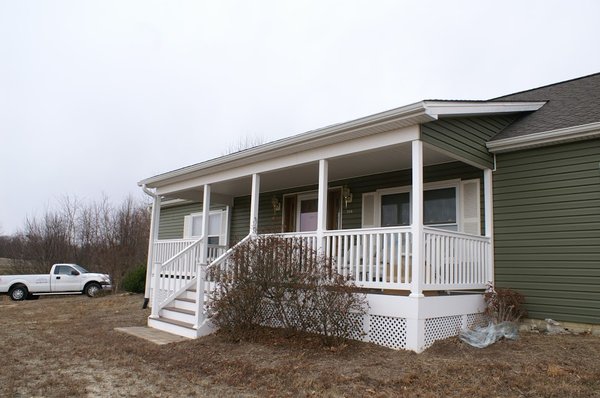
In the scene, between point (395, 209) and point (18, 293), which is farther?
point (18, 293)

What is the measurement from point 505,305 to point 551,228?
4.68ft

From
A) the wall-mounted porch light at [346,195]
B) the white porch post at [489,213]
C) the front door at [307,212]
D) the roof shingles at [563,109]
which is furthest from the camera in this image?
the front door at [307,212]

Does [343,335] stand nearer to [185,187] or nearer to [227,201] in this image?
[185,187]

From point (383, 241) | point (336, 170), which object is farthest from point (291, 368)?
point (336, 170)

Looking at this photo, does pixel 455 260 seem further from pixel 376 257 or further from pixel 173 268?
pixel 173 268

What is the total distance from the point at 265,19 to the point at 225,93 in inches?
455

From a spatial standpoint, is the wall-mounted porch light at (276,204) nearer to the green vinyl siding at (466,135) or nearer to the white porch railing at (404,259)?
the white porch railing at (404,259)

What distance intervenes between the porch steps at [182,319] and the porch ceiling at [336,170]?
9.39 feet

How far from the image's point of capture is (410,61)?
25406mm

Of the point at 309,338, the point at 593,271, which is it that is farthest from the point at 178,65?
the point at 593,271

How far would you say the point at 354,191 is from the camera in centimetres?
1053

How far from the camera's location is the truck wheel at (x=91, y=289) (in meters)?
18.5

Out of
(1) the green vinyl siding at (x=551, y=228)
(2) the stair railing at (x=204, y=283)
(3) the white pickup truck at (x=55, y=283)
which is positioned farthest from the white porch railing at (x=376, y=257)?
(3) the white pickup truck at (x=55, y=283)

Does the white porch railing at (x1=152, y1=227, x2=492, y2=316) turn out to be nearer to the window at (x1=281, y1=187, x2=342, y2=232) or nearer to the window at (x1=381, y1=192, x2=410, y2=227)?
the window at (x1=381, y1=192, x2=410, y2=227)
